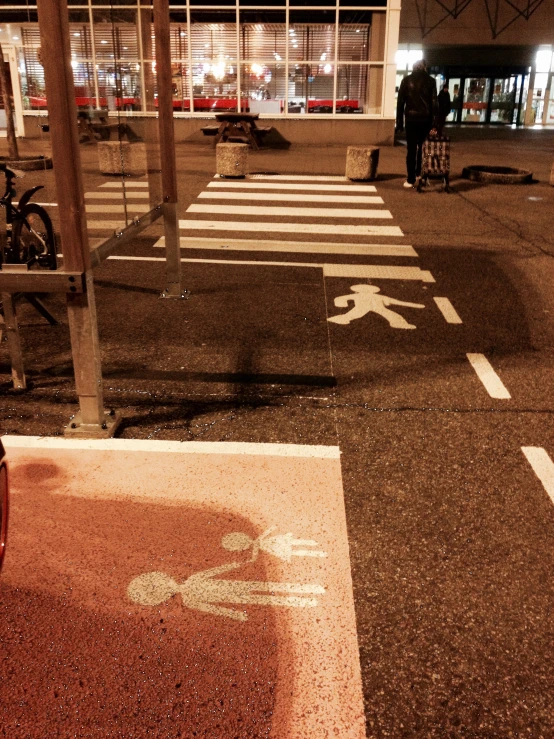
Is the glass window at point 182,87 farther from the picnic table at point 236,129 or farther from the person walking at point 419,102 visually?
the person walking at point 419,102

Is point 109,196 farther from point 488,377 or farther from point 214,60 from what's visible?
point 214,60

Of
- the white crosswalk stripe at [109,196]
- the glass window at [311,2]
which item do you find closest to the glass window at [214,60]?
the glass window at [311,2]

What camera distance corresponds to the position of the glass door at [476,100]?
3478 centimetres

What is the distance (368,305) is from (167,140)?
7.86 ft

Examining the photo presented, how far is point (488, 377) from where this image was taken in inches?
193

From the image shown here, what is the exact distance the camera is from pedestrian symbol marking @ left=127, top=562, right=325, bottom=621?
268 cm

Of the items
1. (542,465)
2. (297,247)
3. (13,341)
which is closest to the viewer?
(542,465)

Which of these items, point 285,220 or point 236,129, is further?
point 236,129

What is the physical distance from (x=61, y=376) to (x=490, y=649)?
3.43 metres

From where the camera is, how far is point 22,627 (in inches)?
99.9

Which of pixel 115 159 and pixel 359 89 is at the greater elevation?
pixel 359 89

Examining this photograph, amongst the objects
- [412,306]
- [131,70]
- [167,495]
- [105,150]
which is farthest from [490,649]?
[105,150]

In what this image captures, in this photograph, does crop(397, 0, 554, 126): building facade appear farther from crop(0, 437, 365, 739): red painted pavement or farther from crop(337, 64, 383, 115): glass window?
crop(0, 437, 365, 739): red painted pavement

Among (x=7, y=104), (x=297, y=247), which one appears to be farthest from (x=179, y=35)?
(x=297, y=247)
